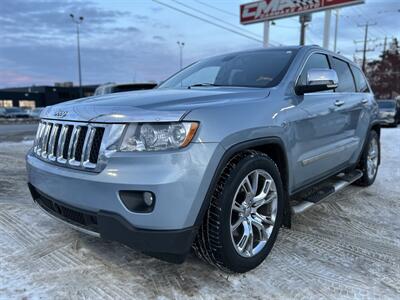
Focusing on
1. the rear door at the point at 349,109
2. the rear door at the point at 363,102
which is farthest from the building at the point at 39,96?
the rear door at the point at 349,109

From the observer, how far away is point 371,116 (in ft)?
17.0

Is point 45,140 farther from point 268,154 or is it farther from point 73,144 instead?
point 268,154

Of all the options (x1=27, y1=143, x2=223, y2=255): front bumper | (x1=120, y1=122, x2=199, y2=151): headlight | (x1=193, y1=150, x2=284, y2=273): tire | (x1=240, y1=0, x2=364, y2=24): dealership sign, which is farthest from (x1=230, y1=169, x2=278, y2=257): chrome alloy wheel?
(x1=240, y1=0, x2=364, y2=24): dealership sign

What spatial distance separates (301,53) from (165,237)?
237 cm

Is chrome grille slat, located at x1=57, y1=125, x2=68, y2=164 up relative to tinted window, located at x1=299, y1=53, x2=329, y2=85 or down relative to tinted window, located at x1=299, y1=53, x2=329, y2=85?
down

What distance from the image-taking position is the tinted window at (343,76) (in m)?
4.38

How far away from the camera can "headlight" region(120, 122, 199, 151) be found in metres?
2.24

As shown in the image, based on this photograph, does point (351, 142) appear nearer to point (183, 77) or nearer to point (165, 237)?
point (183, 77)

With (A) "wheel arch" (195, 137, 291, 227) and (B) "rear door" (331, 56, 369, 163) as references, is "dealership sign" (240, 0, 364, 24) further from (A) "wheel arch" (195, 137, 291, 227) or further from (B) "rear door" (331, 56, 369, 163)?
(A) "wheel arch" (195, 137, 291, 227)

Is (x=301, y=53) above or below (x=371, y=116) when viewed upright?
above

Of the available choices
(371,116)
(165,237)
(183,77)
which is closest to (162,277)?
(165,237)

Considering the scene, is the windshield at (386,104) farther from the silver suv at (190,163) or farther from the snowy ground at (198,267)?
the silver suv at (190,163)

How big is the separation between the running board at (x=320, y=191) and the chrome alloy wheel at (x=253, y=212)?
0.43 meters

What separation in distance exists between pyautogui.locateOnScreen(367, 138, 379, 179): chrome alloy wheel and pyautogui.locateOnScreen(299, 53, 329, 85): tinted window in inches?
74.5
